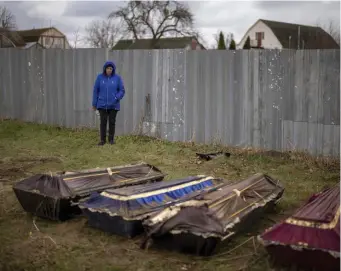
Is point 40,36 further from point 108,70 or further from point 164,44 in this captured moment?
point 108,70

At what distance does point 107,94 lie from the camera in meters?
9.02

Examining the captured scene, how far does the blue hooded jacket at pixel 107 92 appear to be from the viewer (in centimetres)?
902

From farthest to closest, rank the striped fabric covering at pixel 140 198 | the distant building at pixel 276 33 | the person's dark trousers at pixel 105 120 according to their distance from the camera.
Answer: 1. the distant building at pixel 276 33
2. the person's dark trousers at pixel 105 120
3. the striped fabric covering at pixel 140 198

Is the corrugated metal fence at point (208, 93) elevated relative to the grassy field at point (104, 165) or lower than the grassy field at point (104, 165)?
elevated

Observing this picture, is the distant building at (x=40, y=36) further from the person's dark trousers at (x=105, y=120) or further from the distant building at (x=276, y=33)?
the person's dark trousers at (x=105, y=120)

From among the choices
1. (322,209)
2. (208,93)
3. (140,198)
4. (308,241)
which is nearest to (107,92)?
(208,93)

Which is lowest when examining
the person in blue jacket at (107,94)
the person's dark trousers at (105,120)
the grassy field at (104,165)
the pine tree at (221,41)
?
the grassy field at (104,165)

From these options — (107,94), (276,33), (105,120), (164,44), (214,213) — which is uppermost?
(276,33)

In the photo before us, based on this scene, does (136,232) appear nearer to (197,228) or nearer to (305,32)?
(197,228)

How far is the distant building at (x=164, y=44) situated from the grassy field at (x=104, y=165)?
124ft

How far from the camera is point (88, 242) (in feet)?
14.9

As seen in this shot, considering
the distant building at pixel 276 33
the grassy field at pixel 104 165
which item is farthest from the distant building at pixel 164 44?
the grassy field at pixel 104 165

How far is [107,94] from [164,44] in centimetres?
4445

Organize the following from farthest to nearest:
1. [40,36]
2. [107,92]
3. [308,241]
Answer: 1. [40,36]
2. [107,92]
3. [308,241]
